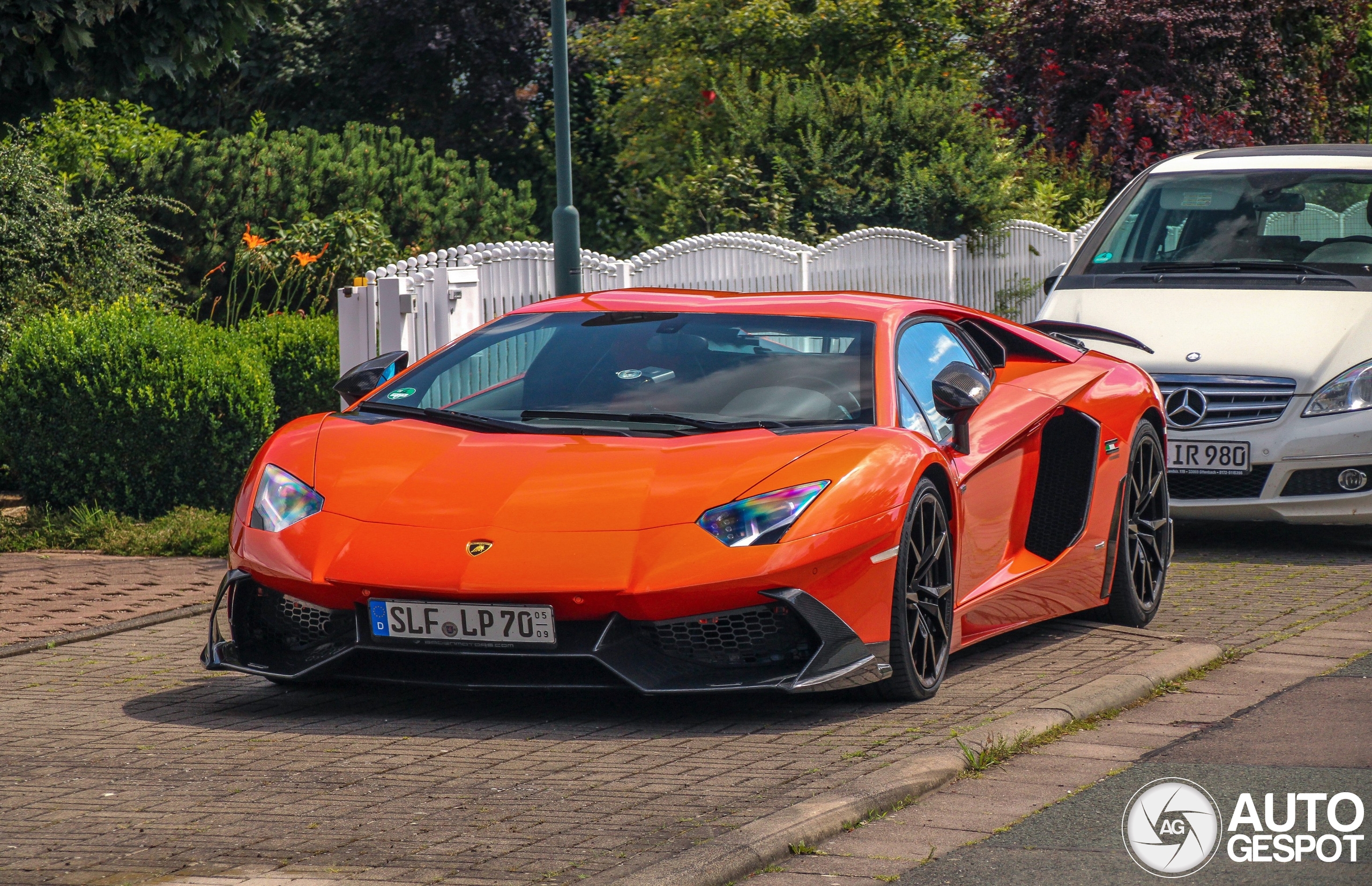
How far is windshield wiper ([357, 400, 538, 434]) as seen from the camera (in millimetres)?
6180

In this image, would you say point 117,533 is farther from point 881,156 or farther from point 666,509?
point 881,156

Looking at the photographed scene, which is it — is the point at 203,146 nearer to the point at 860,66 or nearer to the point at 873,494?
the point at 860,66

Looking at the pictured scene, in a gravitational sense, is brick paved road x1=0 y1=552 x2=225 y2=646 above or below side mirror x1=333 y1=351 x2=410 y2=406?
below

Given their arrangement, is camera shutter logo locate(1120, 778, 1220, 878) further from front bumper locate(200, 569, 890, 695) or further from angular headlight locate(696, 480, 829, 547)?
angular headlight locate(696, 480, 829, 547)

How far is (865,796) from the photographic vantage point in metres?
4.73

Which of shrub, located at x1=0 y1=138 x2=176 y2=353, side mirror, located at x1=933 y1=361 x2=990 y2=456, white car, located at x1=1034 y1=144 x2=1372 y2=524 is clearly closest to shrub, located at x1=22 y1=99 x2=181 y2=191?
shrub, located at x1=0 y1=138 x2=176 y2=353

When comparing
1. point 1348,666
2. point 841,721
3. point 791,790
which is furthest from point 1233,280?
point 791,790

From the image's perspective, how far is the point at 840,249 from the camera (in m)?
15.0

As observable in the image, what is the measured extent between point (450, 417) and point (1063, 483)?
238cm

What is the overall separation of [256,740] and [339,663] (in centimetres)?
33

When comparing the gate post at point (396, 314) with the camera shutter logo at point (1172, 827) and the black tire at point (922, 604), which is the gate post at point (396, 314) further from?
the camera shutter logo at point (1172, 827)
